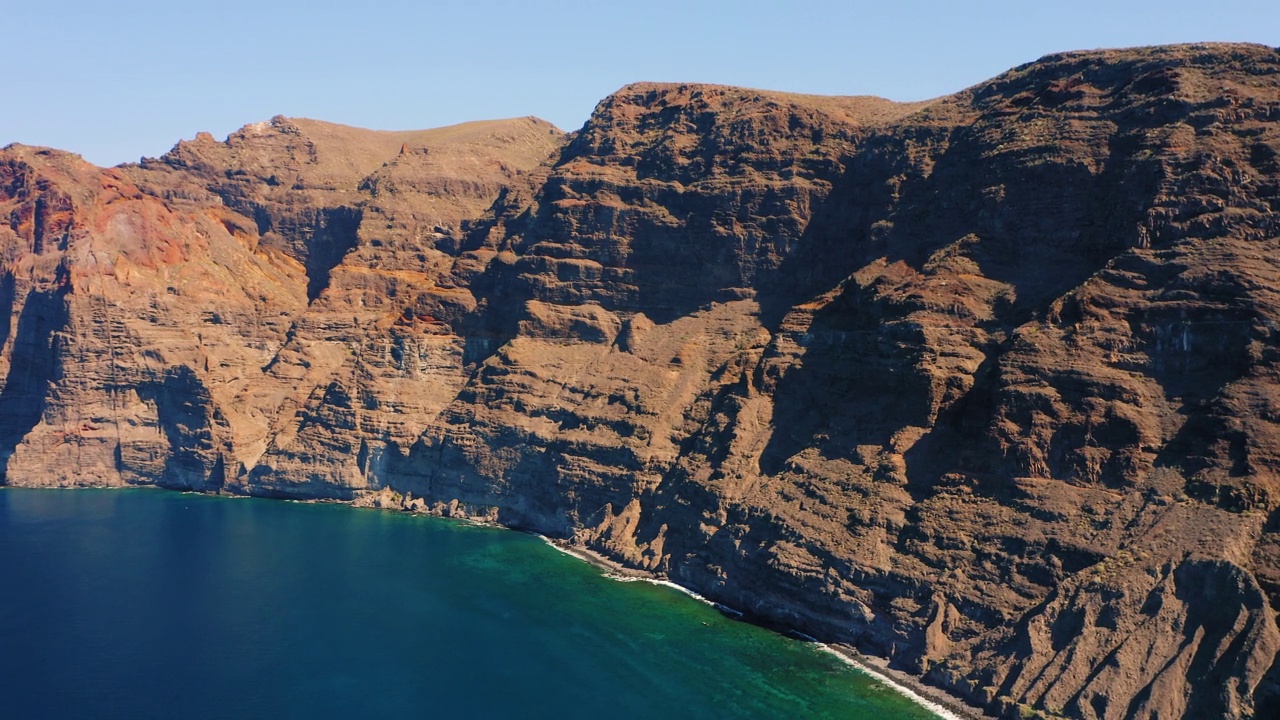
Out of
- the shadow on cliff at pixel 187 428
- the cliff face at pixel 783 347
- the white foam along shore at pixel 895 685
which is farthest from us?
the shadow on cliff at pixel 187 428

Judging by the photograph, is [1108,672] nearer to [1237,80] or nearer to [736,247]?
[1237,80]

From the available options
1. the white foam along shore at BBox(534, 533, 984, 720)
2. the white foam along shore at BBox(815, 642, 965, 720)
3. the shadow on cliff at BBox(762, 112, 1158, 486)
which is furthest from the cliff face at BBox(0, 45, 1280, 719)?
the white foam along shore at BBox(815, 642, 965, 720)

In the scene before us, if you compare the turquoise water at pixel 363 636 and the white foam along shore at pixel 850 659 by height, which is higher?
the white foam along shore at pixel 850 659

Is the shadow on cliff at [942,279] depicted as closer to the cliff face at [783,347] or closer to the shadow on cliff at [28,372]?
the cliff face at [783,347]

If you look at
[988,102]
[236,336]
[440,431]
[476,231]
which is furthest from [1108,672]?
[236,336]

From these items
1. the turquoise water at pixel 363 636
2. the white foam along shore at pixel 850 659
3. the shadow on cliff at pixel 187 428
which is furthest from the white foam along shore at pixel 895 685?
the shadow on cliff at pixel 187 428

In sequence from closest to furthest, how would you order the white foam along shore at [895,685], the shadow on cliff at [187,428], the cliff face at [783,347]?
the white foam along shore at [895,685]
the cliff face at [783,347]
the shadow on cliff at [187,428]

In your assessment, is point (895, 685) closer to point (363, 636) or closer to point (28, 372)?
point (363, 636)
